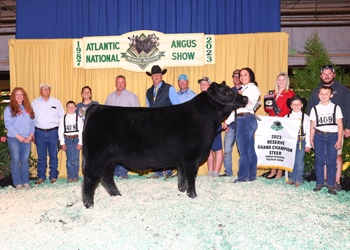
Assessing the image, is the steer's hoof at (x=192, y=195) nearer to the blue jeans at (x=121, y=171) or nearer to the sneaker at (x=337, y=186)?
the blue jeans at (x=121, y=171)

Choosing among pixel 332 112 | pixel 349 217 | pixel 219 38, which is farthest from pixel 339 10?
pixel 349 217

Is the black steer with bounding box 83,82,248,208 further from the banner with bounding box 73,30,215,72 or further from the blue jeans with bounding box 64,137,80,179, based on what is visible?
the banner with bounding box 73,30,215,72

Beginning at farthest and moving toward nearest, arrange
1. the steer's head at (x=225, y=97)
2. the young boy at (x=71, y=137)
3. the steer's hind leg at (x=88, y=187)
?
the young boy at (x=71, y=137), the steer's head at (x=225, y=97), the steer's hind leg at (x=88, y=187)

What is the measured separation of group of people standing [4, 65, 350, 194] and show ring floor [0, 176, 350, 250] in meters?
0.58

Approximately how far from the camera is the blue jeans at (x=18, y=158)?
4.13 m

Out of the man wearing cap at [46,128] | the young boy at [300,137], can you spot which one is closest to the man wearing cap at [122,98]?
the man wearing cap at [46,128]

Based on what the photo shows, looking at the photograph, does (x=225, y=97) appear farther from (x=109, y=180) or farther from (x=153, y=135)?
(x=109, y=180)

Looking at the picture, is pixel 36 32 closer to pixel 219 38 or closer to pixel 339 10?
pixel 219 38

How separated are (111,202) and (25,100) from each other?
8.24 feet

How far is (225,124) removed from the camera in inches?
153

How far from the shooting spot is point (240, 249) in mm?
2035

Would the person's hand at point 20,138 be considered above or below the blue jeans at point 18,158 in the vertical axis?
above

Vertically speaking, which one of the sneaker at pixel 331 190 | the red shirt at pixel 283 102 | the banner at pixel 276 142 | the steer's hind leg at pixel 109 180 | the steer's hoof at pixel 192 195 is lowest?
the sneaker at pixel 331 190

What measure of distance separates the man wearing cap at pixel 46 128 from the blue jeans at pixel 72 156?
26cm
